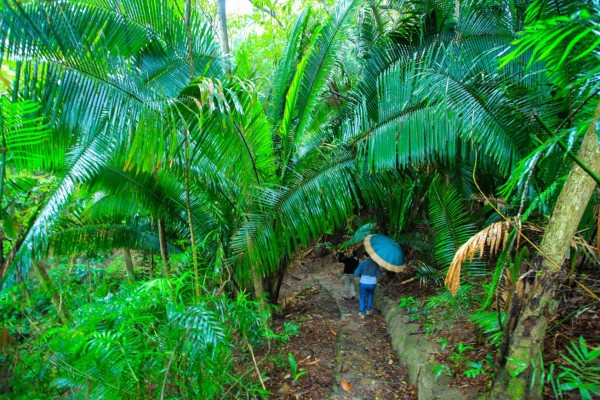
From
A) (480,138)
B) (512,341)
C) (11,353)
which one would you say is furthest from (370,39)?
(11,353)

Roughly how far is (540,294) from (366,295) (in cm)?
312

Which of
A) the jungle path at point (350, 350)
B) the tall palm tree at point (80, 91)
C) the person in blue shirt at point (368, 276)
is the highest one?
the tall palm tree at point (80, 91)

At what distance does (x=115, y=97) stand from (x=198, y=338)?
5.63 ft

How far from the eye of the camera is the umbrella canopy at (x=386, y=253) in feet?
14.4

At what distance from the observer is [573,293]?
2.55 metres

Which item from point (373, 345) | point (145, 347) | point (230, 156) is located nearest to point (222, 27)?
point (230, 156)

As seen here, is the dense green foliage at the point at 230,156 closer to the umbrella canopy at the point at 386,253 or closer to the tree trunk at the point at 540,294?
Result: the tree trunk at the point at 540,294

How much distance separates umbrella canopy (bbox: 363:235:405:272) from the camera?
4.39 m

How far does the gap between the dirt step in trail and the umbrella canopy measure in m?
0.87

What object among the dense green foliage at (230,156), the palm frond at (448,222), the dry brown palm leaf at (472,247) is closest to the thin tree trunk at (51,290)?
the dense green foliage at (230,156)

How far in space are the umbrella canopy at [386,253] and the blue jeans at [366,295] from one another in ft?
1.62

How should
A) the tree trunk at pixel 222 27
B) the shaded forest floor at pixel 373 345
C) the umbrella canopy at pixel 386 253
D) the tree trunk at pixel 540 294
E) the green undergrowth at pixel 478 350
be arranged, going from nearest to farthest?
the tree trunk at pixel 540 294
the green undergrowth at pixel 478 350
the shaded forest floor at pixel 373 345
the umbrella canopy at pixel 386 253
the tree trunk at pixel 222 27

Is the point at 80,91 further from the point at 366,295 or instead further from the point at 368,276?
the point at 366,295

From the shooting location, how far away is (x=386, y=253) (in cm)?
445
